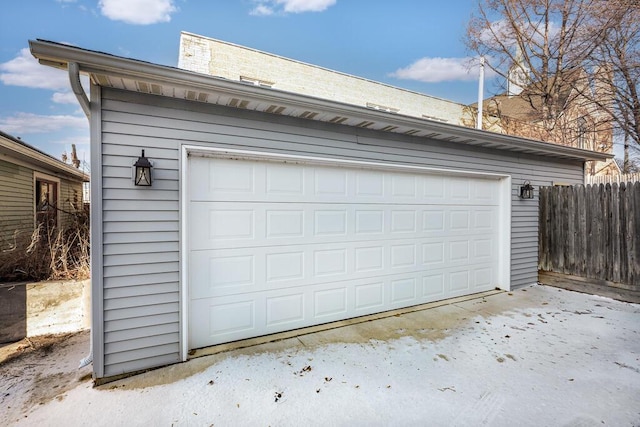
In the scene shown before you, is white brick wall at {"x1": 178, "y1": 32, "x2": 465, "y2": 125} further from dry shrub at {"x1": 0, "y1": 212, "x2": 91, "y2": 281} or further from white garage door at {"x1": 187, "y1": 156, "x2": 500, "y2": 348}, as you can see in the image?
dry shrub at {"x1": 0, "y1": 212, "x2": 91, "y2": 281}

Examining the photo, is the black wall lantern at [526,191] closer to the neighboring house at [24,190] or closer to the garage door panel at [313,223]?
the garage door panel at [313,223]

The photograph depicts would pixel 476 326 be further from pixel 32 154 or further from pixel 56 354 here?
pixel 32 154

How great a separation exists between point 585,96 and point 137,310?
15485mm

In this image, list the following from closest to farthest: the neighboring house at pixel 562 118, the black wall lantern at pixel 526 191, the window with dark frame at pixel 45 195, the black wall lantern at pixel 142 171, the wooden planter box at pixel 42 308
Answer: the black wall lantern at pixel 142 171 → the wooden planter box at pixel 42 308 → the black wall lantern at pixel 526 191 → the window with dark frame at pixel 45 195 → the neighboring house at pixel 562 118

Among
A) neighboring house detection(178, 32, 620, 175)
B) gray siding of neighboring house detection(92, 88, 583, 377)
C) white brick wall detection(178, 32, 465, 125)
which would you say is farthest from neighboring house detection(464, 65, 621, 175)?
gray siding of neighboring house detection(92, 88, 583, 377)

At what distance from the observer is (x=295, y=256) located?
3.77 meters

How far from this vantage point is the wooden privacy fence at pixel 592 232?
4.92 metres

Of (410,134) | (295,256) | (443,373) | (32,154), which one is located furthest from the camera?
(32,154)

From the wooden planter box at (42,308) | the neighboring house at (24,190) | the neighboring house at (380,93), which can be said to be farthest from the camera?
the neighboring house at (380,93)

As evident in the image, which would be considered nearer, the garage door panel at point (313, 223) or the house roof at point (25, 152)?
the garage door panel at point (313, 223)

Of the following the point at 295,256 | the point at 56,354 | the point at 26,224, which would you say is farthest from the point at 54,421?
the point at 26,224

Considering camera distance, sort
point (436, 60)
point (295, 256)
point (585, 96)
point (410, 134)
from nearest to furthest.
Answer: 1. point (295, 256)
2. point (410, 134)
3. point (585, 96)
4. point (436, 60)

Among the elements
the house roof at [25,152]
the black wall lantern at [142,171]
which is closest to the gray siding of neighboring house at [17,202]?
the house roof at [25,152]

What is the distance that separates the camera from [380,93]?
12.9m
